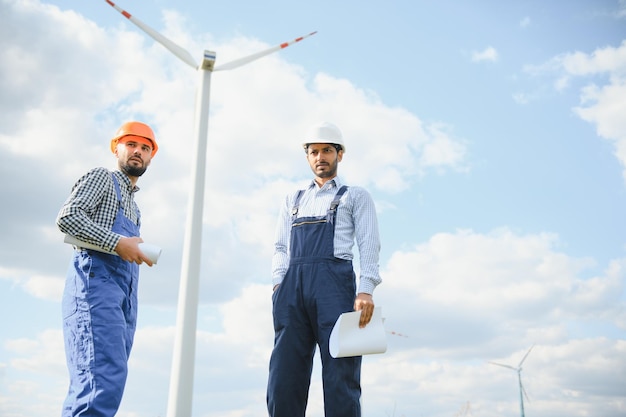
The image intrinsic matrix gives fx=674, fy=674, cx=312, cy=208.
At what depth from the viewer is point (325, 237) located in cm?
516

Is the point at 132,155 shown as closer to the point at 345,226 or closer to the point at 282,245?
the point at 282,245

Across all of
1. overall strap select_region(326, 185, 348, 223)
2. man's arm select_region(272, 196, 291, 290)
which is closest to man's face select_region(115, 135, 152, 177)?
man's arm select_region(272, 196, 291, 290)

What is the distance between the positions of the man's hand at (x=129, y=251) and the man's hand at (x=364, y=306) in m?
1.54

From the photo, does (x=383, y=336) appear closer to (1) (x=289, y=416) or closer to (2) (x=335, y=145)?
(1) (x=289, y=416)

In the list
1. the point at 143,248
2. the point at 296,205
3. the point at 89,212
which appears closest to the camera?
the point at 143,248

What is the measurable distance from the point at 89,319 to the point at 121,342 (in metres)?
0.25

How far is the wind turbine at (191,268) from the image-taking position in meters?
5.11

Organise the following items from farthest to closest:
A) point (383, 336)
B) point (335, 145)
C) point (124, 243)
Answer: point (335, 145), point (383, 336), point (124, 243)

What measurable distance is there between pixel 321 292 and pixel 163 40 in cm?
412

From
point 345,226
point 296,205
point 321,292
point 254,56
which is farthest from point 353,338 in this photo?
point 254,56

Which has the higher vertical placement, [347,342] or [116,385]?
[347,342]

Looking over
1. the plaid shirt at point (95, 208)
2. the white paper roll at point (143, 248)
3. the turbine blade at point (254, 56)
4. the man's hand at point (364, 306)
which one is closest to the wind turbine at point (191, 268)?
the turbine blade at point (254, 56)

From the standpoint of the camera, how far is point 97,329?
429 cm

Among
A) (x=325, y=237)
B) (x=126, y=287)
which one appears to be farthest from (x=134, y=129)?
(x=325, y=237)
